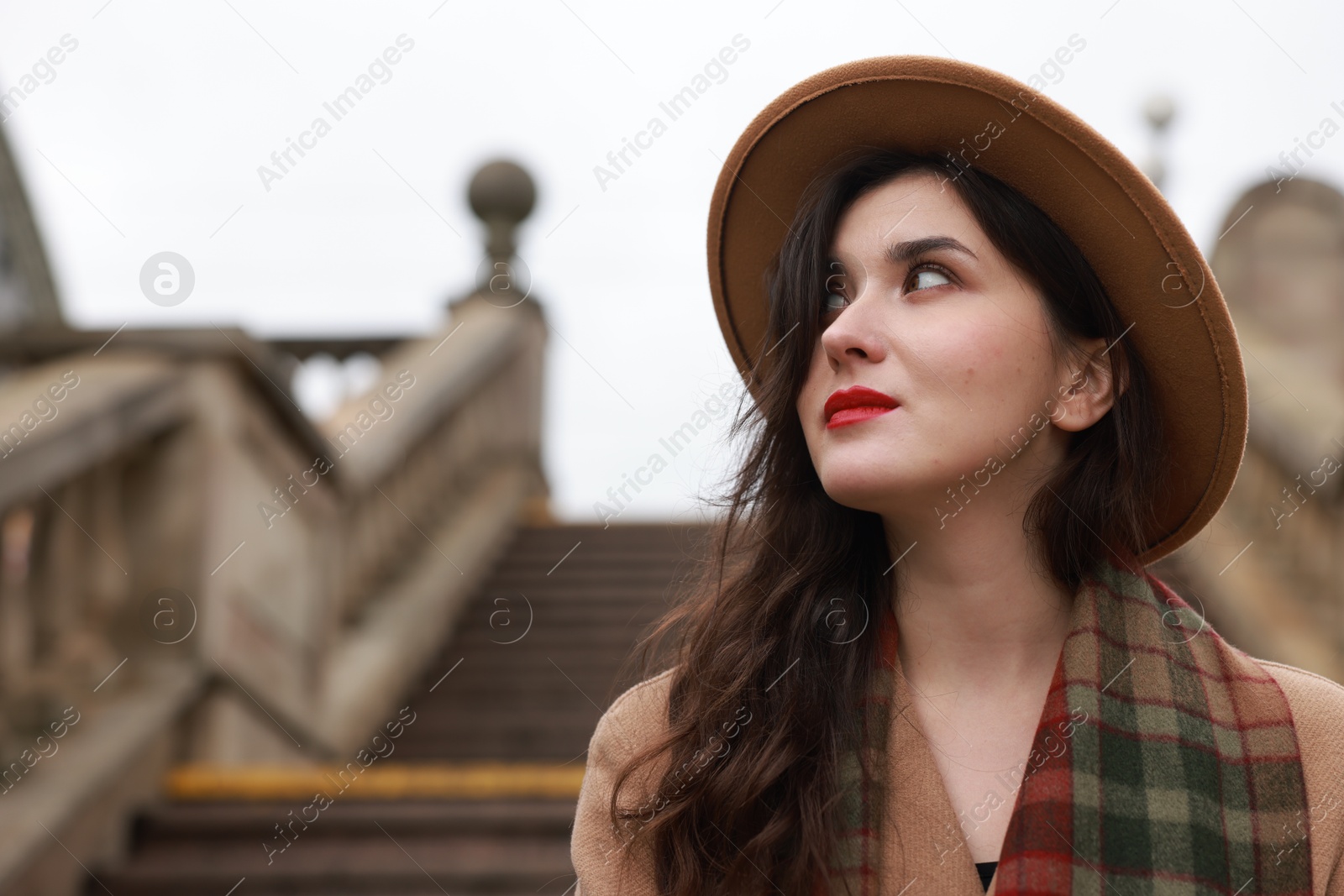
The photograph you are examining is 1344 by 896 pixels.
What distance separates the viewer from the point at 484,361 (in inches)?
344

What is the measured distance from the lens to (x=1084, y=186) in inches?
88.4

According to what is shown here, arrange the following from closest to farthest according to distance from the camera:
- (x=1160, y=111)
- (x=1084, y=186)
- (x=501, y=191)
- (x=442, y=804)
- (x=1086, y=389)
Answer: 1. (x=1084, y=186)
2. (x=1086, y=389)
3. (x=442, y=804)
4. (x=501, y=191)
5. (x=1160, y=111)

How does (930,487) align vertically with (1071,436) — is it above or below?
below

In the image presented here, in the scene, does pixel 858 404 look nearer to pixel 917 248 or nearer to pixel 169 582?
pixel 917 248

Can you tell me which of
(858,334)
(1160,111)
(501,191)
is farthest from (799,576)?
(1160,111)

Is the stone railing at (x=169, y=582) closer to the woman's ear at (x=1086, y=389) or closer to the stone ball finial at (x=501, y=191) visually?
the woman's ear at (x=1086, y=389)

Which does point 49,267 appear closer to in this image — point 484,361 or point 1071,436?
point 484,361

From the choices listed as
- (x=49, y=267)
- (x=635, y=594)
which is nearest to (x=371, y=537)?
(x=635, y=594)

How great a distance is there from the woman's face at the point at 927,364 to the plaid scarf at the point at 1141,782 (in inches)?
13.2

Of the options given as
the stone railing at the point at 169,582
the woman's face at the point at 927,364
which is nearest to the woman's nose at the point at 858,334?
the woman's face at the point at 927,364

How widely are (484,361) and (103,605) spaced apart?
14.2 feet

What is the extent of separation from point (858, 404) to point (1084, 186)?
1.82ft

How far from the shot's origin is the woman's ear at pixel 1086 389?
232 centimetres

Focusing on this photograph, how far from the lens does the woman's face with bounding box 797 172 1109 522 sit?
2.13m
